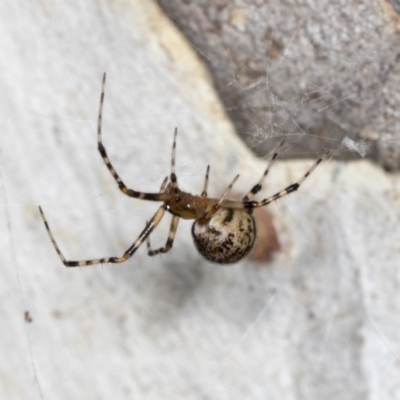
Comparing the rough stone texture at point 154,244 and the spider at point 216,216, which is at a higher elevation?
the spider at point 216,216

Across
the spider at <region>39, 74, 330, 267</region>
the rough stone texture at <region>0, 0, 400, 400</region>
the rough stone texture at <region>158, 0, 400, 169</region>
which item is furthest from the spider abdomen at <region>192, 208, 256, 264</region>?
the rough stone texture at <region>0, 0, 400, 400</region>

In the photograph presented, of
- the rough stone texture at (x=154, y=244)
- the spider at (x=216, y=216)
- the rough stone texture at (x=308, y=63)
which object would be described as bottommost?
the rough stone texture at (x=154, y=244)

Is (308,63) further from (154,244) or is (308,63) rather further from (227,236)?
(154,244)

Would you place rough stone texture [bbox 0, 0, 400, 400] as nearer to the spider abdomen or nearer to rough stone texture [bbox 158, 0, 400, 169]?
rough stone texture [bbox 158, 0, 400, 169]

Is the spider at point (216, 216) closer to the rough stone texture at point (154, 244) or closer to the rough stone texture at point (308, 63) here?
the rough stone texture at point (308, 63)

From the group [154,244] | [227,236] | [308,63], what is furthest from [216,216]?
[154,244]

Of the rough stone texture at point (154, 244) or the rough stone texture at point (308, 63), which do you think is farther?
the rough stone texture at point (154, 244)

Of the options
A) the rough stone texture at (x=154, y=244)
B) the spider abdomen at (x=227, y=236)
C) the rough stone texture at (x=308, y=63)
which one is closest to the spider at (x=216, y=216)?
the spider abdomen at (x=227, y=236)
